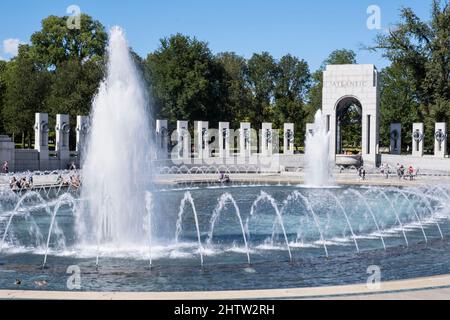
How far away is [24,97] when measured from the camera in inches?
2393

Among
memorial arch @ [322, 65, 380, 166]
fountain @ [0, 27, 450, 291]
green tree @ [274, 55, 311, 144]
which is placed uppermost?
green tree @ [274, 55, 311, 144]

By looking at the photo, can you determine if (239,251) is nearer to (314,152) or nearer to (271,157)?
(314,152)

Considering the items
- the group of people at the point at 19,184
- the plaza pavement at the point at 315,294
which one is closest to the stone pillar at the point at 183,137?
the group of people at the point at 19,184

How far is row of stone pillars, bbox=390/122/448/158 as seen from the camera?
51678 millimetres

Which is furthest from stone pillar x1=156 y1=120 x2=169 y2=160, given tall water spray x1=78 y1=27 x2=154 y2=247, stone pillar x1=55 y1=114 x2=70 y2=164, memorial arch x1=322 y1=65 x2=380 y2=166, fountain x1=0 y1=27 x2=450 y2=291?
tall water spray x1=78 y1=27 x2=154 y2=247

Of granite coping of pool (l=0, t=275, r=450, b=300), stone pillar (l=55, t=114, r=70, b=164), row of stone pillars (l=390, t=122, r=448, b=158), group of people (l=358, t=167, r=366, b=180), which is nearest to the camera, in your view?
granite coping of pool (l=0, t=275, r=450, b=300)

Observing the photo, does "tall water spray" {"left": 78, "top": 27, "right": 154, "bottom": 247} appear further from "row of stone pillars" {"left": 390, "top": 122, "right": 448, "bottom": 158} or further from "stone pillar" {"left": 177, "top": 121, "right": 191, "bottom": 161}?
"row of stone pillars" {"left": 390, "top": 122, "right": 448, "bottom": 158}

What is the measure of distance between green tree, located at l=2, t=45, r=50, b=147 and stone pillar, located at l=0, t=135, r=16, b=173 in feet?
57.0

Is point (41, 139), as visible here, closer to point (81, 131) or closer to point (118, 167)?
point (81, 131)

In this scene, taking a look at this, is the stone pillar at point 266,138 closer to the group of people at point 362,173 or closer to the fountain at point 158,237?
the group of people at point 362,173

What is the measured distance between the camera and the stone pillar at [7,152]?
141 ft
